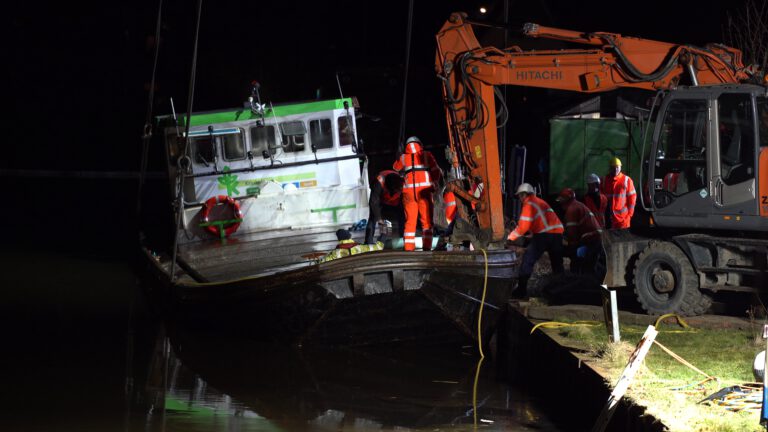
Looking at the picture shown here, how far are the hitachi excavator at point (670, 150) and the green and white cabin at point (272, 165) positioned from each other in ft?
10.7

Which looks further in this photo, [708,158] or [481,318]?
[481,318]

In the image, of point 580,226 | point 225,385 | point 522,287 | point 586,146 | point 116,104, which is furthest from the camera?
point 116,104

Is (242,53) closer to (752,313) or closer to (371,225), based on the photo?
(371,225)

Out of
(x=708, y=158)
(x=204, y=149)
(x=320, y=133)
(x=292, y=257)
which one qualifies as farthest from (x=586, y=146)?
(x=708, y=158)

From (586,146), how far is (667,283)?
10.1 metres

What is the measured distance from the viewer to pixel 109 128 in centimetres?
4253

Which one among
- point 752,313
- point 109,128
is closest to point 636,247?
point 752,313

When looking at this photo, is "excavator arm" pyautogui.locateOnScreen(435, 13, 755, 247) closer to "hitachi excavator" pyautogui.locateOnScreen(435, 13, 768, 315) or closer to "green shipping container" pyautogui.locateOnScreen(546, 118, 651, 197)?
"hitachi excavator" pyautogui.locateOnScreen(435, 13, 768, 315)

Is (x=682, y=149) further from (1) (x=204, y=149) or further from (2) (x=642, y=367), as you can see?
(1) (x=204, y=149)

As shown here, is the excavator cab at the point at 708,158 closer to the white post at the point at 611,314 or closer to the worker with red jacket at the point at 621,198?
the white post at the point at 611,314

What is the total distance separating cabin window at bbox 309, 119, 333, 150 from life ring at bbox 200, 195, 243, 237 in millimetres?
1424

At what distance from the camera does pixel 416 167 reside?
1155 centimetres

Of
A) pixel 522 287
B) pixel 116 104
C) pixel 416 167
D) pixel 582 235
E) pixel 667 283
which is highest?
pixel 116 104

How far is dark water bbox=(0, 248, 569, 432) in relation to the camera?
890 cm
